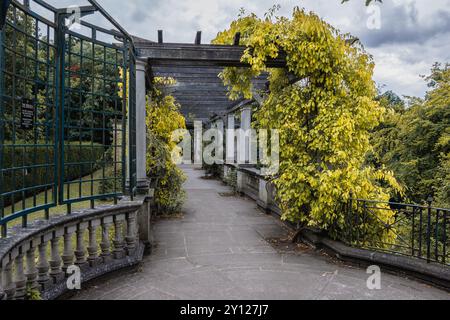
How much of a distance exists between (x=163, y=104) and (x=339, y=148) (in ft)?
14.5

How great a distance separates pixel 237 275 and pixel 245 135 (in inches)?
300

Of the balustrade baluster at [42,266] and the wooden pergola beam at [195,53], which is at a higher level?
the wooden pergola beam at [195,53]

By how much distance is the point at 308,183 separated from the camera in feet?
18.6

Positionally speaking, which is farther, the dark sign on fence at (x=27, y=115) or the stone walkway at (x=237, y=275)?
the stone walkway at (x=237, y=275)

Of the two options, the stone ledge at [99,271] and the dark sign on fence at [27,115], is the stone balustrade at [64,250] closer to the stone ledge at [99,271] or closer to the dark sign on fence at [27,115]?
the stone ledge at [99,271]

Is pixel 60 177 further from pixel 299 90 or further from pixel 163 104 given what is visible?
pixel 163 104

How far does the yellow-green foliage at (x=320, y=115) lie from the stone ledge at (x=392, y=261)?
309 millimetres

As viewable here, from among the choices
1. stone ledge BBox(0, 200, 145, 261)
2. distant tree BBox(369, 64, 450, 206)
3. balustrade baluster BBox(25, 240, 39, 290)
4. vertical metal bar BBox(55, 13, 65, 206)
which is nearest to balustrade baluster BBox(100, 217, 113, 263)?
stone ledge BBox(0, 200, 145, 261)

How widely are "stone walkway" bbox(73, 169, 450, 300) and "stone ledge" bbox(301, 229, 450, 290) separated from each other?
0.14 meters

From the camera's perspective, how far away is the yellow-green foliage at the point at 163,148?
790 cm

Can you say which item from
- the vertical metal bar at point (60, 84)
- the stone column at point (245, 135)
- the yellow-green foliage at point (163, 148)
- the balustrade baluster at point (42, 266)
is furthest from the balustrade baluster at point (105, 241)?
the stone column at point (245, 135)

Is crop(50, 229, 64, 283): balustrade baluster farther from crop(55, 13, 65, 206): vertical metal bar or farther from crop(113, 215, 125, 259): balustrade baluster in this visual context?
crop(113, 215, 125, 259): balustrade baluster

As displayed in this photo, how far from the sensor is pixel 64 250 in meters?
3.87
